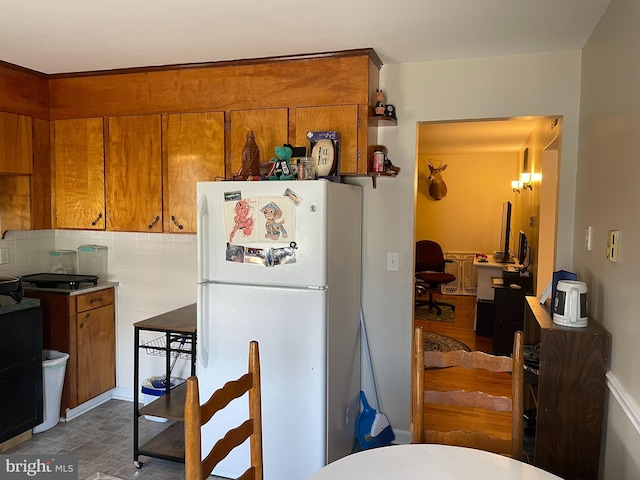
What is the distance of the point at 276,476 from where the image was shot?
8.29 feet

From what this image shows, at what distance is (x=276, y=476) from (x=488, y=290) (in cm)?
394

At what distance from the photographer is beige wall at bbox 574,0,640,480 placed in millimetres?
1586

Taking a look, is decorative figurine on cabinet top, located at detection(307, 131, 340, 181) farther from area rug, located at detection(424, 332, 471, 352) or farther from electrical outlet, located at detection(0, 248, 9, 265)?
area rug, located at detection(424, 332, 471, 352)

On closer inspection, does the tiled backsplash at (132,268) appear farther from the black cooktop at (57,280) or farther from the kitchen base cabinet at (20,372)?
the kitchen base cabinet at (20,372)

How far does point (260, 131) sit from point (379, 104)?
0.72 metres

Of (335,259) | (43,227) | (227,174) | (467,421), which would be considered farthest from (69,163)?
(467,421)

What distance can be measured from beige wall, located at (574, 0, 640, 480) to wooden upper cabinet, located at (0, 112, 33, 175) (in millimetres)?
3348

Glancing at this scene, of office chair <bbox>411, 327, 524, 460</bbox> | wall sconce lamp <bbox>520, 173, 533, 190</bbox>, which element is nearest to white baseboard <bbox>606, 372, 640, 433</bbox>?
office chair <bbox>411, 327, 524, 460</bbox>

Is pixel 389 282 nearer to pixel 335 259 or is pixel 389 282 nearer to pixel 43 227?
pixel 335 259

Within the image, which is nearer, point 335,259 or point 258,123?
point 335,259

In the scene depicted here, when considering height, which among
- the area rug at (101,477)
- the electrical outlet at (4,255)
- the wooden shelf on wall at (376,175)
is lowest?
the area rug at (101,477)

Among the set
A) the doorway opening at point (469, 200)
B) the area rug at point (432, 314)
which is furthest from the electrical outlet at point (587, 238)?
the doorway opening at point (469, 200)

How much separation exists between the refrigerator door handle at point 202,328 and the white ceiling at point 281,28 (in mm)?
1307

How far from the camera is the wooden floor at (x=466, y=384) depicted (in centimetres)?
336
